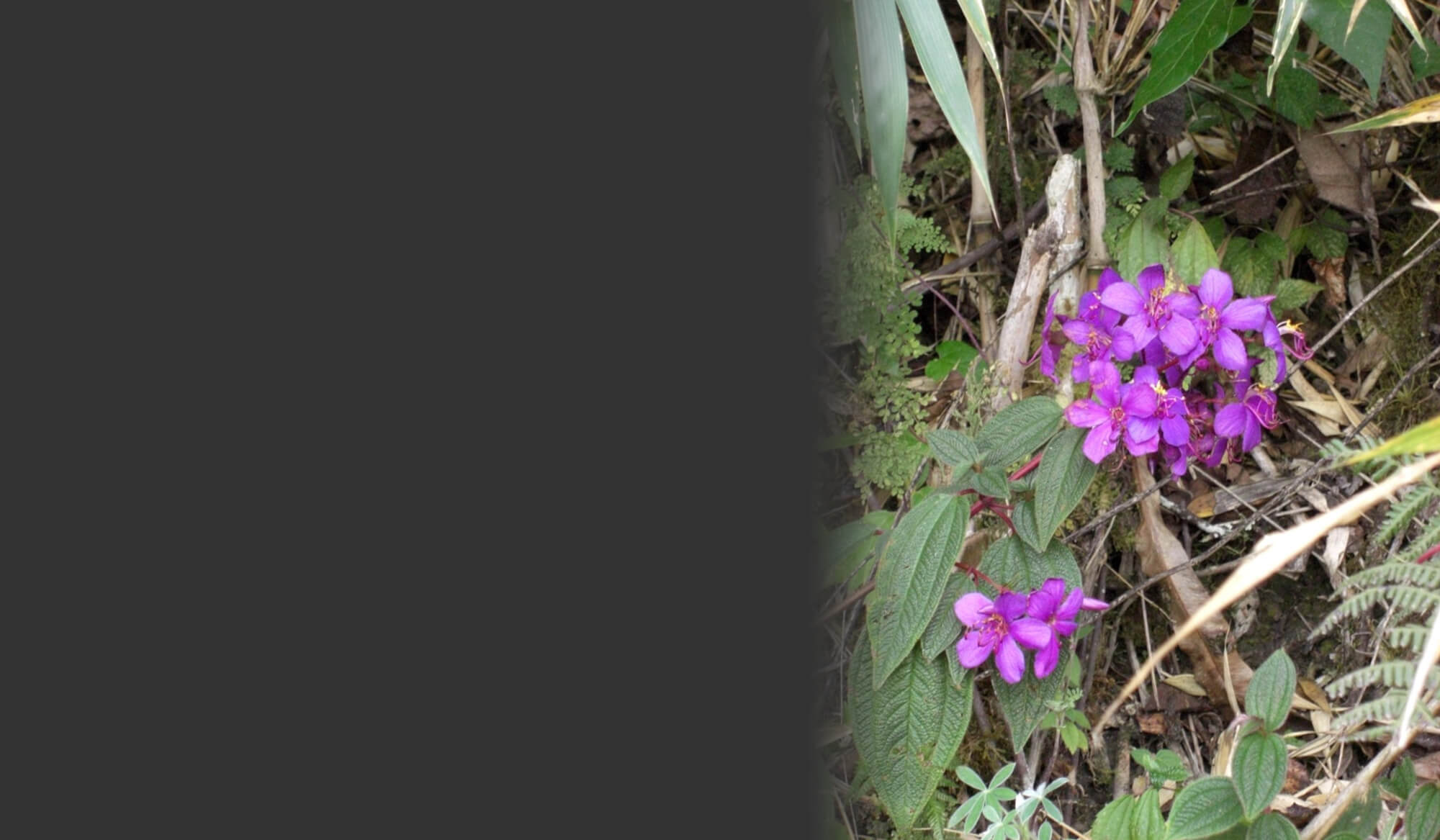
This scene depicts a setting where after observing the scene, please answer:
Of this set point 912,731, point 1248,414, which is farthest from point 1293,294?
point 912,731

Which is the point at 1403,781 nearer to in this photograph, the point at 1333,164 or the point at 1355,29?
the point at 1355,29

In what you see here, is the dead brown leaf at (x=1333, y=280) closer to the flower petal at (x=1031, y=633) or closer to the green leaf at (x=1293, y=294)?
the green leaf at (x=1293, y=294)

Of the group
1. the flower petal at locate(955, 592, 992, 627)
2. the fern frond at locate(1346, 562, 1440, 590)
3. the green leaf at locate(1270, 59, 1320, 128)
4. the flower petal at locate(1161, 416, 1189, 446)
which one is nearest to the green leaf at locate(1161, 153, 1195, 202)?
the green leaf at locate(1270, 59, 1320, 128)

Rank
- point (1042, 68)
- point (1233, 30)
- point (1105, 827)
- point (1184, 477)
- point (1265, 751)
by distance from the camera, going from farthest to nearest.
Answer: point (1042, 68) → point (1184, 477) → point (1233, 30) → point (1105, 827) → point (1265, 751)

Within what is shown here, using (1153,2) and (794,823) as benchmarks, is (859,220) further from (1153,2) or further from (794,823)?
(794,823)

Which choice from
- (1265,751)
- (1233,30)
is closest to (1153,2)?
(1233,30)

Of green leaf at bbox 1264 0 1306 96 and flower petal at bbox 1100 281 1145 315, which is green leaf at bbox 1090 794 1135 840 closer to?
flower petal at bbox 1100 281 1145 315

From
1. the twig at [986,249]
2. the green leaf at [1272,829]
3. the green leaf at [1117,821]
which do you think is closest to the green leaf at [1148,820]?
the green leaf at [1117,821]
